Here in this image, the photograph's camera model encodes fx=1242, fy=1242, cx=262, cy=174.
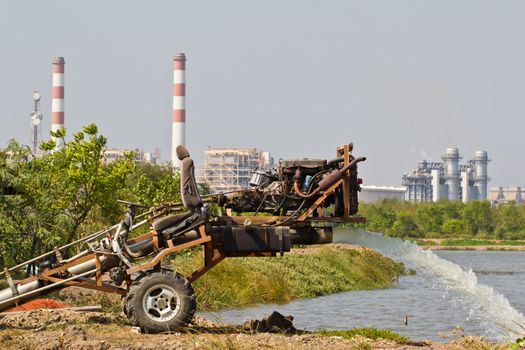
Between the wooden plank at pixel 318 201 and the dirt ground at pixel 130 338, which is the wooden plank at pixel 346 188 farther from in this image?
the dirt ground at pixel 130 338

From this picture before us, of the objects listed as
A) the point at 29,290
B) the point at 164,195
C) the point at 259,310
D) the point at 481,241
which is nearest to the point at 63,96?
the point at 481,241

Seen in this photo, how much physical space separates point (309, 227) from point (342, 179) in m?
0.99

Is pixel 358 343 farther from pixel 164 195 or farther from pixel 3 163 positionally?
pixel 164 195

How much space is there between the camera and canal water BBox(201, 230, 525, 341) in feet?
68.6

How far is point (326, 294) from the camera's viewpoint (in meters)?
40.7

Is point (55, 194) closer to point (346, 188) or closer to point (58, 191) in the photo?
point (58, 191)

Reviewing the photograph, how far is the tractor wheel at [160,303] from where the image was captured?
1681 cm

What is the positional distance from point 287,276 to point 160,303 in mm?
22513

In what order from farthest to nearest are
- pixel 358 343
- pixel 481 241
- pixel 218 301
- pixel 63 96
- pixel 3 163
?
pixel 481 241, pixel 63 96, pixel 218 301, pixel 3 163, pixel 358 343

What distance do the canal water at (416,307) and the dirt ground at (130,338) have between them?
1.65ft

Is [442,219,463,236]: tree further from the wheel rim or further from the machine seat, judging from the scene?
the wheel rim

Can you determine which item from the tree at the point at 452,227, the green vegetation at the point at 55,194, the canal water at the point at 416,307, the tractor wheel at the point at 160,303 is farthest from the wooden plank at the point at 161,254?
the tree at the point at 452,227

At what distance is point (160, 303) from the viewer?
16953 mm

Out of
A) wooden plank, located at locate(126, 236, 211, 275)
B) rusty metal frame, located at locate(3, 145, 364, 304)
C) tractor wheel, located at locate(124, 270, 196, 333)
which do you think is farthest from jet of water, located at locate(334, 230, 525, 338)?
tractor wheel, located at locate(124, 270, 196, 333)
